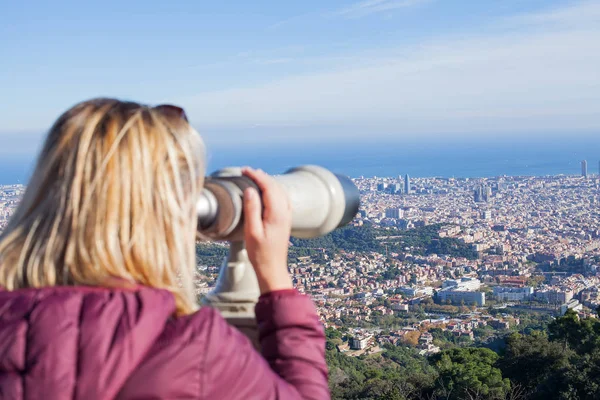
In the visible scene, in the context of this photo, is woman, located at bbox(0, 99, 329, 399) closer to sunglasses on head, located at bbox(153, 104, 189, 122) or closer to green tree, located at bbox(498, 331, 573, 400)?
sunglasses on head, located at bbox(153, 104, 189, 122)

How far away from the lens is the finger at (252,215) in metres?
0.91

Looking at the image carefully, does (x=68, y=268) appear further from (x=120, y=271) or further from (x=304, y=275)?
(x=304, y=275)

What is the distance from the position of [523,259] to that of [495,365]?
724 inches

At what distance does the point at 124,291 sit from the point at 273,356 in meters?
0.20

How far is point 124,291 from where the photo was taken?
0.75 meters

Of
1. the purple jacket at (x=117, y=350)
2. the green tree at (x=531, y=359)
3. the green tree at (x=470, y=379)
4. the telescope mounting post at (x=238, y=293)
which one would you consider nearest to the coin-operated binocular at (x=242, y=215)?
the telescope mounting post at (x=238, y=293)

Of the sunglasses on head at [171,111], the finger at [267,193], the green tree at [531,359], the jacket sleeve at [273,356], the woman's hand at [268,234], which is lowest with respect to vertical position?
the green tree at [531,359]

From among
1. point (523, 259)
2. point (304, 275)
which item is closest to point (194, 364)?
point (304, 275)

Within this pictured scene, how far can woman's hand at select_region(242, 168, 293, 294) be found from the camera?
920mm

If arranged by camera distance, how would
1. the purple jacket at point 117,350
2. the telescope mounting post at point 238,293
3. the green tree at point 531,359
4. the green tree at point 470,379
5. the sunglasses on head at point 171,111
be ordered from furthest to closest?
the green tree at point 531,359 → the green tree at point 470,379 → the telescope mounting post at point 238,293 → the sunglasses on head at point 171,111 → the purple jacket at point 117,350

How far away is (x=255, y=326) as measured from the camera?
0.98m

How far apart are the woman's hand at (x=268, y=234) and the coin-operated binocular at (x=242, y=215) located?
2cm

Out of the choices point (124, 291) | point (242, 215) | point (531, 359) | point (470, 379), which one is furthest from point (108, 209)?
point (531, 359)

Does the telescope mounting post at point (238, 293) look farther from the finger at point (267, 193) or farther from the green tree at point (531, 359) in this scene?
the green tree at point (531, 359)
